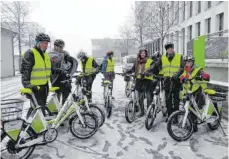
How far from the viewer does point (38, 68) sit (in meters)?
4.39

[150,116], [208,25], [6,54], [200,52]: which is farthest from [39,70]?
[208,25]

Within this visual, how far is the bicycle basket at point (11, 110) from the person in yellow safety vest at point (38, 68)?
1.99 ft

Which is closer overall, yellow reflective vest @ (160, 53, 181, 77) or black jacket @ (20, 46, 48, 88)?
black jacket @ (20, 46, 48, 88)

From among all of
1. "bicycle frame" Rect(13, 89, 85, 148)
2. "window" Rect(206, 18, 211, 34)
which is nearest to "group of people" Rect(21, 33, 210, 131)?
"bicycle frame" Rect(13, 89, 85, 148)

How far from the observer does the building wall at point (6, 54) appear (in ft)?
73.4

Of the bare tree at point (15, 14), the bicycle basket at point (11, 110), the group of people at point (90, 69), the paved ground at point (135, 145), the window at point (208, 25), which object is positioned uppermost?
the bare tree at point (15, 14)

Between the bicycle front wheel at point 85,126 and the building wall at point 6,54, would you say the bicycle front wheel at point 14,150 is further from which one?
the building wall at point 6,54

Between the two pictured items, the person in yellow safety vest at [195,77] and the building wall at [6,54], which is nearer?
the person in yellow safety vest at [195,77]

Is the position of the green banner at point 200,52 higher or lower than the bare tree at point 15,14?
lower

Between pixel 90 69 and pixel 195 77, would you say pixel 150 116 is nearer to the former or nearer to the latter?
pixel 195 77

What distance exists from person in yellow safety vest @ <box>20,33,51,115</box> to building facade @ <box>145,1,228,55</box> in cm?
1388

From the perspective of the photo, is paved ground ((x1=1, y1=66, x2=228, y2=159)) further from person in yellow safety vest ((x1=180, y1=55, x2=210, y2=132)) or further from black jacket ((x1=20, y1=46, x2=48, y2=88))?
black jacket ((x1=20, y1=46, x2=48, y2=88))

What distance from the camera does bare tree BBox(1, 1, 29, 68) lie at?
2774 centimetres

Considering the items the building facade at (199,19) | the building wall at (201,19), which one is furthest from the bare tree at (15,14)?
the building wall at (201,19)
